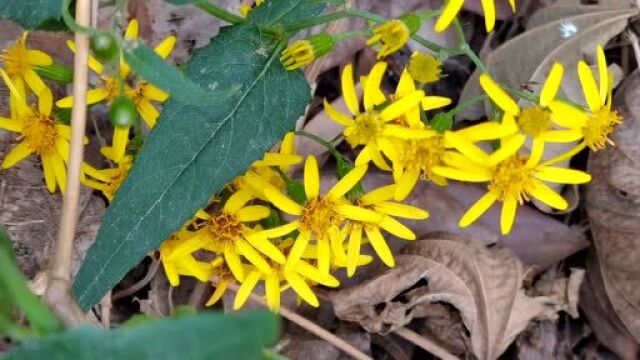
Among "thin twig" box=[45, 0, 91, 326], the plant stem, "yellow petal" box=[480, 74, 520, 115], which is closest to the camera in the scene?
"thin twig" box=[45, 0, 91, 326]

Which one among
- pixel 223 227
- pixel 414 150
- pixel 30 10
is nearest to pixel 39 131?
pixel 30 10

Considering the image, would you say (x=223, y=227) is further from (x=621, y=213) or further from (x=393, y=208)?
(x=621, y=213)

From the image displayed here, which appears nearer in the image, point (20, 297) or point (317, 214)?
point (20, 297)

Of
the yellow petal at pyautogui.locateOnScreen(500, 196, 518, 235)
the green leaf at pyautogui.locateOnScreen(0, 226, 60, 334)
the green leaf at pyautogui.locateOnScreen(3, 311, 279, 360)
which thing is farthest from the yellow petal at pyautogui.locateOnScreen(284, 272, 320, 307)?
the green leaf at pyautogui.locateOnScreen(3, 311, 279, 360)

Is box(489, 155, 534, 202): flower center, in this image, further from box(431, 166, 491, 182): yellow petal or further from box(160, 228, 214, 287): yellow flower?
box(160, 228, 214, 287): yellow flower

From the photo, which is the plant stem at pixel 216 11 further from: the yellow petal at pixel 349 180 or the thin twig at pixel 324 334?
the thin twig at pixel 324 334

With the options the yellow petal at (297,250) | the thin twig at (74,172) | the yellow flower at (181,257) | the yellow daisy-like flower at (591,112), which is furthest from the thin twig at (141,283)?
the yellow daisy-like flower at (591,112)

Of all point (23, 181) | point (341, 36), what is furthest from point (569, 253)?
point (23, 181)

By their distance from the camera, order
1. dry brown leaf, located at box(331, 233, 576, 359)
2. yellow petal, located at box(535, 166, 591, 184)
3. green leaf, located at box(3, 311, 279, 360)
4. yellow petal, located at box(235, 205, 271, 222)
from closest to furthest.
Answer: green leaf, located at box(3, 311, 279, 360) → yellow petal, located at box(535, 166, 591, 184) → yellow petal, located at box(235, 205, 271, 222) → dry brown leaf, located at box(331, 233, 576, 359)
